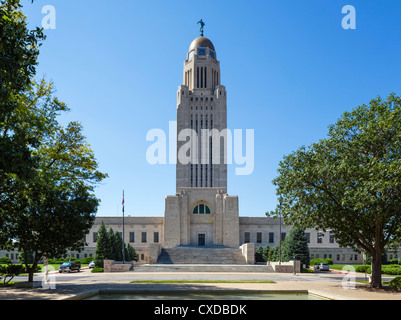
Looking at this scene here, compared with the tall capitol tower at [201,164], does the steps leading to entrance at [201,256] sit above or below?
below

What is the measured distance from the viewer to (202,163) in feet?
232

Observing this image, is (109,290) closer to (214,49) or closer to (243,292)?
(243,292)

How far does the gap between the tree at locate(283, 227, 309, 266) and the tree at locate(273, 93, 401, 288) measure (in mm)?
19309

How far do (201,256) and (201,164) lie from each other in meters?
22.9

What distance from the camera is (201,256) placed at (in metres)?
50.9

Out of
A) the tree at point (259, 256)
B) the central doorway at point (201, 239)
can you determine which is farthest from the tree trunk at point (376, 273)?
the central doorway at point (201, 239)

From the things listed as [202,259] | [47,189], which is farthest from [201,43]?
[47,189]

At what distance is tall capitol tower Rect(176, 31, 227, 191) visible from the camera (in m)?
70.4

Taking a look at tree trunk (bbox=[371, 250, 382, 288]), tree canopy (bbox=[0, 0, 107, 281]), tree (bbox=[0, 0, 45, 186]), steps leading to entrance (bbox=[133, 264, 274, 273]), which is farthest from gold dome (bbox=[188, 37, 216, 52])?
tree (bbox=[0, 0, 45, 186])

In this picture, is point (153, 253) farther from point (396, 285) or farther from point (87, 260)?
point (396, 285)

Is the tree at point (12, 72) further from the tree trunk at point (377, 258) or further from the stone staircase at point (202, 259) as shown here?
the stone staircase at point (202, 259)

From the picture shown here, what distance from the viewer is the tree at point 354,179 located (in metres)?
20.5

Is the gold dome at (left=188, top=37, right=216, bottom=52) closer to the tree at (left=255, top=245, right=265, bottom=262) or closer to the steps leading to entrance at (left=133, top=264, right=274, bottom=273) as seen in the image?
the tree at (left=255, top=245, right=265, bottom=262)
